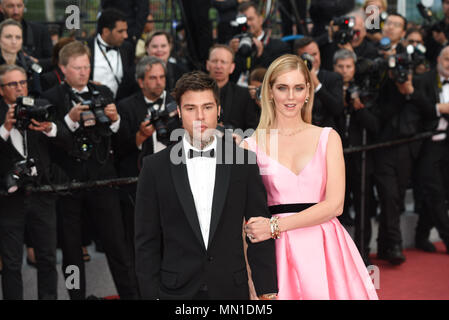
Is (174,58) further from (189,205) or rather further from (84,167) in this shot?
(189,205)

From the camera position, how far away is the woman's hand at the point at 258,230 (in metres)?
2.61

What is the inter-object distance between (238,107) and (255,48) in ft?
2.99

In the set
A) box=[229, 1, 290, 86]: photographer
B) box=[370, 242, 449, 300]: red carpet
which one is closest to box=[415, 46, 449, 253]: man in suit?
box=[370, 242, 449, 300]: red carpet

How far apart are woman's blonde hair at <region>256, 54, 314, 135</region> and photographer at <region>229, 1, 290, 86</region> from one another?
264 centimetres

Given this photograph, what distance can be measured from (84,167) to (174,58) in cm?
250

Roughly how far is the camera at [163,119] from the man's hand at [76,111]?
1.43 feet

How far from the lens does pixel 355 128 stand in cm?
587

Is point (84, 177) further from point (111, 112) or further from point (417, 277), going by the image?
point (417, 277)

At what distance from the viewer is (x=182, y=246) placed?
8.61 feet

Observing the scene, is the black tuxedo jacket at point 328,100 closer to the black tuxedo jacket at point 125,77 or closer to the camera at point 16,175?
the black tuxedo jacket at point 125,77

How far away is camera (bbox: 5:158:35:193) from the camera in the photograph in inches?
162

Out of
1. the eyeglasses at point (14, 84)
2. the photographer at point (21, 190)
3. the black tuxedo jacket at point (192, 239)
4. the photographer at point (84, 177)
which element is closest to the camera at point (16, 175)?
the photographer at point (21, 190)

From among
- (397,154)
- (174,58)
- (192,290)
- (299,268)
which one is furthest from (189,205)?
(174,58)

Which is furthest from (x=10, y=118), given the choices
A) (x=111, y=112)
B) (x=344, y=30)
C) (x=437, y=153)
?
(x=437, y=153)
